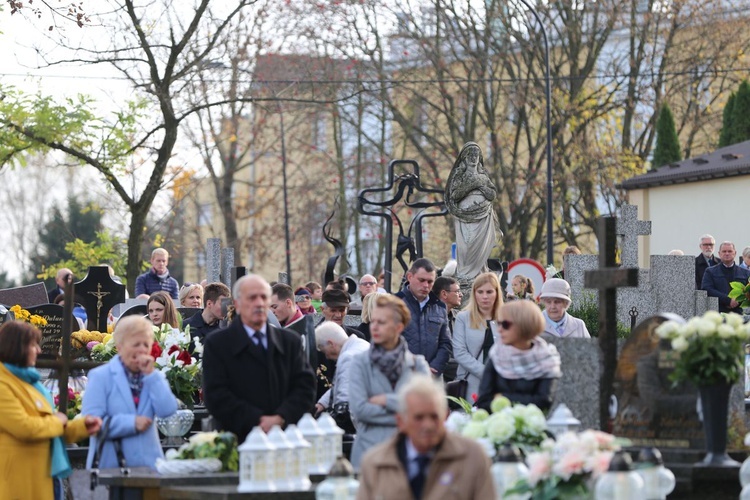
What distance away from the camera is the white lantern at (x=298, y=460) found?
912 centimetres

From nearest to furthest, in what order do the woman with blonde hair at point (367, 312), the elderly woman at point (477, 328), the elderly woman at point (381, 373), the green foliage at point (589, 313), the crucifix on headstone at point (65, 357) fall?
the elderly woman at point (381, 373)
the crucifix on headstone at point (65, 357)
the elderly woman at point (477, 328)
the woman with blonde hair at point (367, 312)
the green foliage at point (589, 313)

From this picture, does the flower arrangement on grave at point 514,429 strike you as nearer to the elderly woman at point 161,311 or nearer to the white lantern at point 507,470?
the white lantern at point 507,470

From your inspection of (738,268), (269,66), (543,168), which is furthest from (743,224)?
(738,268)

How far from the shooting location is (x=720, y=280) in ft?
75.1

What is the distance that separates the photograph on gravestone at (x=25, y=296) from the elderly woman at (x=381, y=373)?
1372cm

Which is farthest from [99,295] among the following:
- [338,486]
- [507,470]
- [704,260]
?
[507,470]

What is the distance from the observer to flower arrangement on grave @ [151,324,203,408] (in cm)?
1343

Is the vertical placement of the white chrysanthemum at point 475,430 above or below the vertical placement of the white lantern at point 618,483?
above

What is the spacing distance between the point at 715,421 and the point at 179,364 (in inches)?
207

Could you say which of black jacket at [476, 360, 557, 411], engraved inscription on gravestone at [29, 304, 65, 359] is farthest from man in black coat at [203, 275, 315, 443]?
engraved inscription on gravestone at [29, 304, 65, 359]

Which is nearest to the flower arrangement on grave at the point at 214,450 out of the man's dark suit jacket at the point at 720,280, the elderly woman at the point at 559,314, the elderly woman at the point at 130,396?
the elderly woman at the point at 130,396

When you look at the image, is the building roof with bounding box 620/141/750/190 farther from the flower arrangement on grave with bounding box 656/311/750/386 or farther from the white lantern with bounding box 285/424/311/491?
the white lantern with bounding box 285/424/311/491

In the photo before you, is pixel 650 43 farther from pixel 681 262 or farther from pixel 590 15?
pixel 681 262

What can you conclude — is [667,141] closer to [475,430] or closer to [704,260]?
[704,260]
